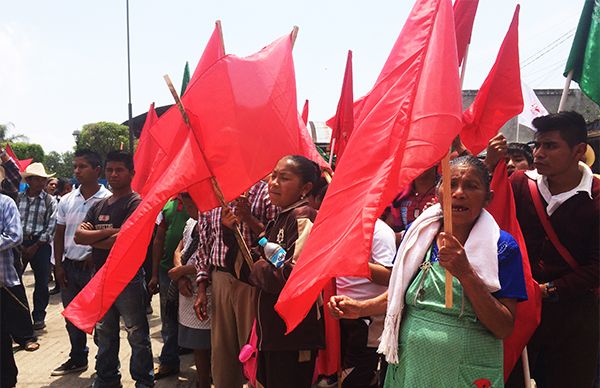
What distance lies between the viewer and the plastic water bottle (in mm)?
2693

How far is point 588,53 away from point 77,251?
4451mm

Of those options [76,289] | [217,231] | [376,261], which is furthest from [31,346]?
[376,261]

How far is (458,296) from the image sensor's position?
1.92m

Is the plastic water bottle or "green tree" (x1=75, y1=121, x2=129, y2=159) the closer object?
the plastic water bottle

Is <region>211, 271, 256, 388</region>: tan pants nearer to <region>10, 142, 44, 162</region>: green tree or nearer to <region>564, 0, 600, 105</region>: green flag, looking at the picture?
<region>564, 0, 600, 105</region>: green flag

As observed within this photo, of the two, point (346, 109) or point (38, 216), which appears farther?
point (38, 216)

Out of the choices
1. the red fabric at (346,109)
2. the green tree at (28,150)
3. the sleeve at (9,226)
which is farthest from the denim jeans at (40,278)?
the green tree at (28,150)

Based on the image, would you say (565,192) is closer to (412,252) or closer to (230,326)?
(412,252)

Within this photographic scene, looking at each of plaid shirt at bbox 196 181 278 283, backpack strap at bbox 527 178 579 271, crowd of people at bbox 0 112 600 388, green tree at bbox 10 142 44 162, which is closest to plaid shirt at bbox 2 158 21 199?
crowd of people at bbox 0 112 600 388

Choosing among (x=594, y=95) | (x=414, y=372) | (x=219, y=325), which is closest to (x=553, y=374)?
(x=414, y=372)

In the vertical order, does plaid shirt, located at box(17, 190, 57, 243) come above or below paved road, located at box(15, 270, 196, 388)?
above

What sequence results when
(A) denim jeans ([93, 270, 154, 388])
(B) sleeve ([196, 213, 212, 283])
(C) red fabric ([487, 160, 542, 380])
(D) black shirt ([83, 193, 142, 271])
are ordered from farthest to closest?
(D) black shirt ([83, 193, 142, 271]) < (A) denim jeans ([93, 270, 154, 388]) < (B) sleeve ([196, 213, 212, 283]) < (C) red fabric ([487, 160, 542, 380])

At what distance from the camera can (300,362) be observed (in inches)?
112

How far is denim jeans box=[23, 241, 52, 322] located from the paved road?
251 mm
